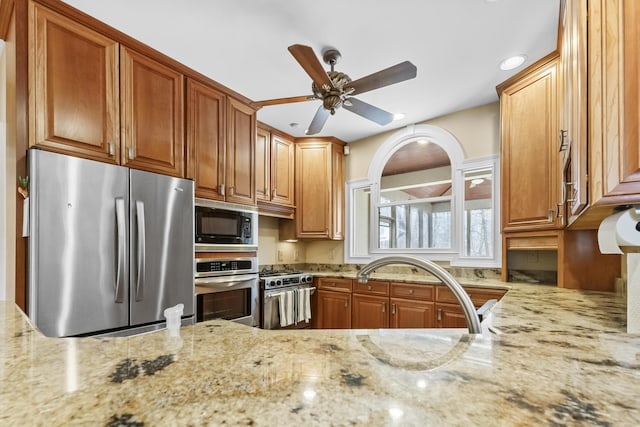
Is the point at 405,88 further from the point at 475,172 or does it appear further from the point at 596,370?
the point at 596,370

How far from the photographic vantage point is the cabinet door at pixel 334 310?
11.5 feet

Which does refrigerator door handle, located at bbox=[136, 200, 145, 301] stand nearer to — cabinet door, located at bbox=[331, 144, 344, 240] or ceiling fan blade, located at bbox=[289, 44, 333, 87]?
ceiling fan blade, located at bbox=[289, 44, 333, 87]

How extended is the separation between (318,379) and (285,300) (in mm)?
2885

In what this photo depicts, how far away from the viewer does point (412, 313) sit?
3.03 m

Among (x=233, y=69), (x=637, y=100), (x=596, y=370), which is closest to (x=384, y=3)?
(x=233, y=69)

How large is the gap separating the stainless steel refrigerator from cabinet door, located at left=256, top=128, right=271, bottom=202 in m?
1.25

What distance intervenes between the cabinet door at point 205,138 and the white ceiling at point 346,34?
0.18m

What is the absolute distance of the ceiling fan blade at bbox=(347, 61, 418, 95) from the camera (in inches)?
73.8

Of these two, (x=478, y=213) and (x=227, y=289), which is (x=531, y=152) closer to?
(x=478, y=213)

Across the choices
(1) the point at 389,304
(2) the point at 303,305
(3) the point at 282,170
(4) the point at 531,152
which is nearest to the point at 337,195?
(3) the point at 282,170

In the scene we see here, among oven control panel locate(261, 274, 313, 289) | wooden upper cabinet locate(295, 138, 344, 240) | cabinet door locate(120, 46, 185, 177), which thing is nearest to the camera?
cabinet door locate(120, 46, 185, 177)

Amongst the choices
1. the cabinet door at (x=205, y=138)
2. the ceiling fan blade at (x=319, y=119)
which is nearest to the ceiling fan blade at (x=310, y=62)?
the ceiling fan blade at (x=319, y=119)

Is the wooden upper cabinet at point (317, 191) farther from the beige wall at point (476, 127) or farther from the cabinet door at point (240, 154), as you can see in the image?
the beige wall at point (476, 127)

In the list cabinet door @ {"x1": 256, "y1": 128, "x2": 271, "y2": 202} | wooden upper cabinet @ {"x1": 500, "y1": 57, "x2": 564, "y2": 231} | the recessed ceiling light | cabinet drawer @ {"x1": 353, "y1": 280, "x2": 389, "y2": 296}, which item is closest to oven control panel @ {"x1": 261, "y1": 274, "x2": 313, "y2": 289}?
cabinet drawer @ {"x1": 353, "y1": 280, "x2": 389, "y2": 296}
